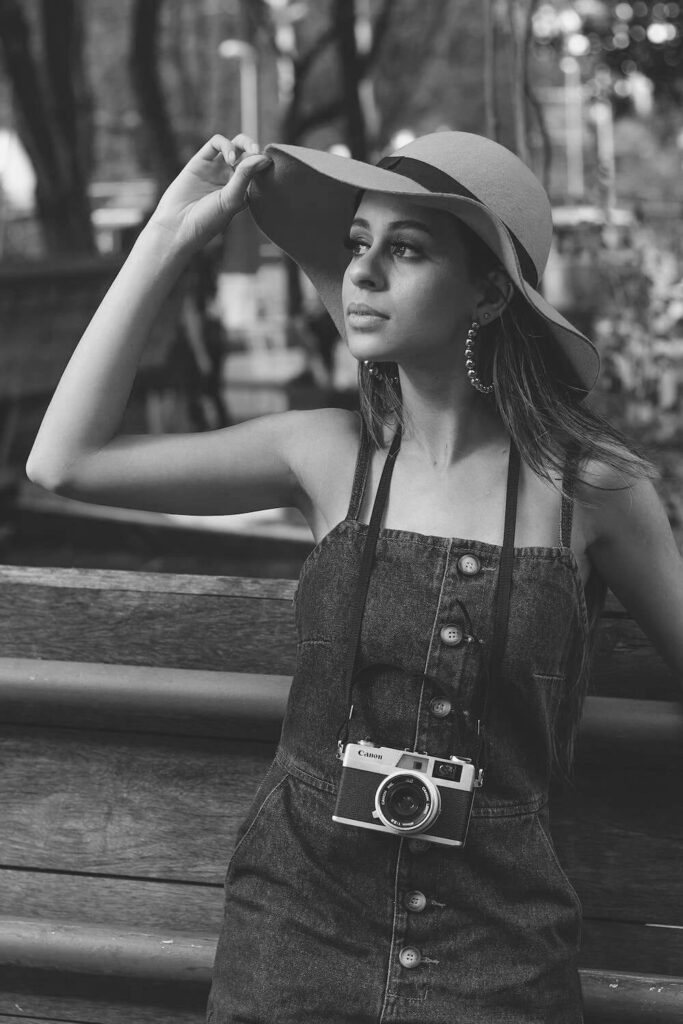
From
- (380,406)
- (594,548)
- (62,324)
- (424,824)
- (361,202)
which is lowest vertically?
(62,324)

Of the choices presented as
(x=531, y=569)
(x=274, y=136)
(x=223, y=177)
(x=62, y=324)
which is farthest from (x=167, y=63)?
(x=531, y=569)

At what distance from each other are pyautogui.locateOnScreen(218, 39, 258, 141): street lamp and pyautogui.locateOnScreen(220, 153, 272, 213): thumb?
6012 millimetres

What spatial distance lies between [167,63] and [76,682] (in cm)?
Answer: 634

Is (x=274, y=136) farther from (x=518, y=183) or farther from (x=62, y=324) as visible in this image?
(x=518, y=183)

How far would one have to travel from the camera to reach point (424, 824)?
146cm

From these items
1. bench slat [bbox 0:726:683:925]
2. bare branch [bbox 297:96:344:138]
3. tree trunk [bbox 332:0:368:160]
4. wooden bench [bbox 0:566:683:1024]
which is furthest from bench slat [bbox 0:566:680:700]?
bare branch [bbox 297:96:344:138]

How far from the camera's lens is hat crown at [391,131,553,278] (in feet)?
5.19

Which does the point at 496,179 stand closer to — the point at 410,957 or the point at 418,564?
the point at 418,564

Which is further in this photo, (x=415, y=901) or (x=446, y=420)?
(x=446, y=420)

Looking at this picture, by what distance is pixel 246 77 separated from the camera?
7703 millimetres

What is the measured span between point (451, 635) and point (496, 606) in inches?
2.6

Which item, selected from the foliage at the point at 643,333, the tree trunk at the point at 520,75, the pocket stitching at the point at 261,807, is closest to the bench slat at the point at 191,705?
Result: the pocket stitching at the point at 261,807

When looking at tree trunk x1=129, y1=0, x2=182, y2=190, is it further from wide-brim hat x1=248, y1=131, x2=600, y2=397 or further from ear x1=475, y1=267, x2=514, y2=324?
ear x1=475, y1=267, x2=514, y2=324

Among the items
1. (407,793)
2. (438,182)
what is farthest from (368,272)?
(407,793)
